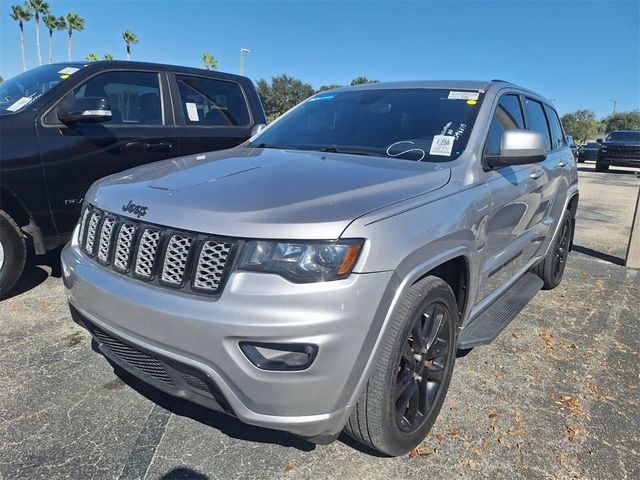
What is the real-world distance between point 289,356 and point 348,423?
56 centimetres

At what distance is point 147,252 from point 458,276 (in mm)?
1595

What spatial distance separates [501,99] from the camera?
131 inches

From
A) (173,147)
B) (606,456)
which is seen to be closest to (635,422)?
(606,456)

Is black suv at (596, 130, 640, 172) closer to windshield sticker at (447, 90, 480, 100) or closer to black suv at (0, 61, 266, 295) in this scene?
black suv at (0, 61, 266, 295)

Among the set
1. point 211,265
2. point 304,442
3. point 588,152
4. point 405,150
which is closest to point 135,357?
point 211,265

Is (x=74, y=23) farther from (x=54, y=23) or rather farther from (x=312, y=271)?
(x=312, y=271)

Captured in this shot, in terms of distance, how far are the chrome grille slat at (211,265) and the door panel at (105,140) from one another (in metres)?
2.77

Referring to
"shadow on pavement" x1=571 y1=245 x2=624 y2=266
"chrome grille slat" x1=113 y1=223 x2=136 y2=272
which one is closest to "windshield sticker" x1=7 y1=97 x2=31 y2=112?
"chrome grille slat" x1=113 y1=223 x2=136 y2=272

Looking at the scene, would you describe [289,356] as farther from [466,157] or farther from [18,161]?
[18,161]

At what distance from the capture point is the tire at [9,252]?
3832mm

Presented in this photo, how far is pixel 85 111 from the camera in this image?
12.7ft

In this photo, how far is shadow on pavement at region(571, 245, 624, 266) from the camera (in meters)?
6.16

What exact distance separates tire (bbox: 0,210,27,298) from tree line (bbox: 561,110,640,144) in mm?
66671

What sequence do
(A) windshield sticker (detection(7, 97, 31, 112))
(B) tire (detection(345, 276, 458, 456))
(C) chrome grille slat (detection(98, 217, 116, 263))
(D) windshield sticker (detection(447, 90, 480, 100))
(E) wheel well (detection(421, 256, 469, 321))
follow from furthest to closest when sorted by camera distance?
1. (A) windshield sticker (detection(7, 97, 31, 112))
2. (D) windshield sticker (detection(447, 90, 480, 100))
3. (E) wheel well (detection(421, 256, 469, 321))
4. (C) chrome grille slat (detection(98, 217, 116, 263))
5. (B) tire (detection(345, 276, 458, 456))
